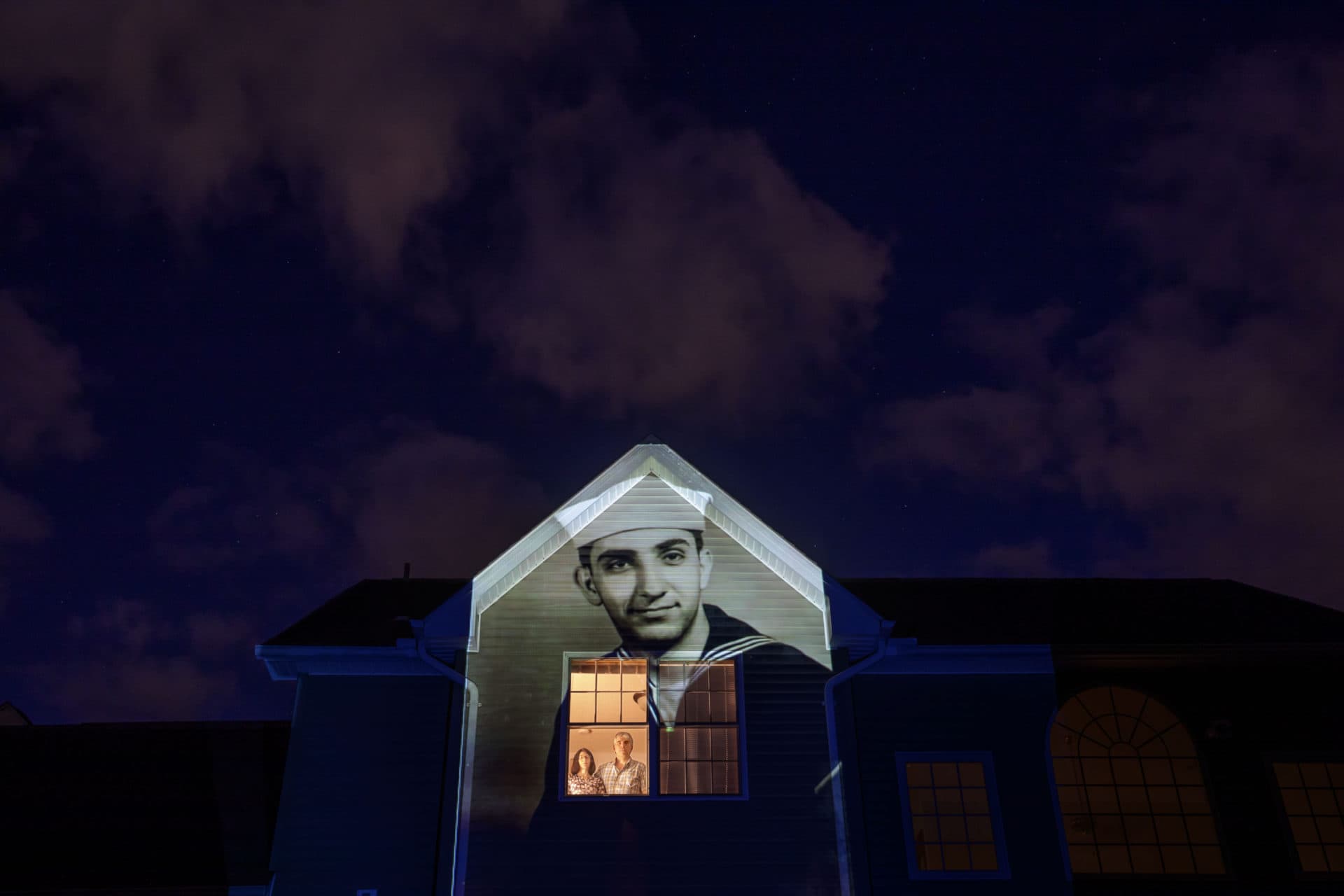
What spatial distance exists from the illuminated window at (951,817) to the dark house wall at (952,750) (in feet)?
0.30

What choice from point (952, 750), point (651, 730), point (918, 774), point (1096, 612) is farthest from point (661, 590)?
point (918, 774)

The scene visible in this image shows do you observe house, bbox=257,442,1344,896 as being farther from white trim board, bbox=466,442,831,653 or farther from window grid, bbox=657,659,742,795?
window grid, bbox=657,659,742,795

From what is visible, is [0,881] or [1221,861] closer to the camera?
[0,881]

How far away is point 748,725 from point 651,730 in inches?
48.2

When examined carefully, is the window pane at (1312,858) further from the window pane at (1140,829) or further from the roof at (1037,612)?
the window pane at (1140,829)

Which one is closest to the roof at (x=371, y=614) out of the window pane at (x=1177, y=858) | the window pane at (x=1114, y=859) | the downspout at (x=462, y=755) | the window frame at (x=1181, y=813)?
the downspout at (x=462, y=755)

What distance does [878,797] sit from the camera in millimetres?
11680

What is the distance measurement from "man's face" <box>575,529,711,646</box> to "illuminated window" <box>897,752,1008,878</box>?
3.43 meters

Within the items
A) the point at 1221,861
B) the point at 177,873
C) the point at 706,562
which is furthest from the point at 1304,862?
the point at 177,873

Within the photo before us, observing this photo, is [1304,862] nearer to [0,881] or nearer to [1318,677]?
[1318,677]

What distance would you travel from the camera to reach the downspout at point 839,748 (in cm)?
1107

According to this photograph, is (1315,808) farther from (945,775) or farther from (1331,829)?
(945,775)

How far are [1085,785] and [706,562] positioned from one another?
19.7ft

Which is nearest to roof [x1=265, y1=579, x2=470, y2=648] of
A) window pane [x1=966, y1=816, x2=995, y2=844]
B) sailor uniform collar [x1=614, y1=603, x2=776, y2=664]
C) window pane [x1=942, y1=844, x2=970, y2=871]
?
sailor uniform collar [x1=614, y1=603, x2=776, y2=664]
